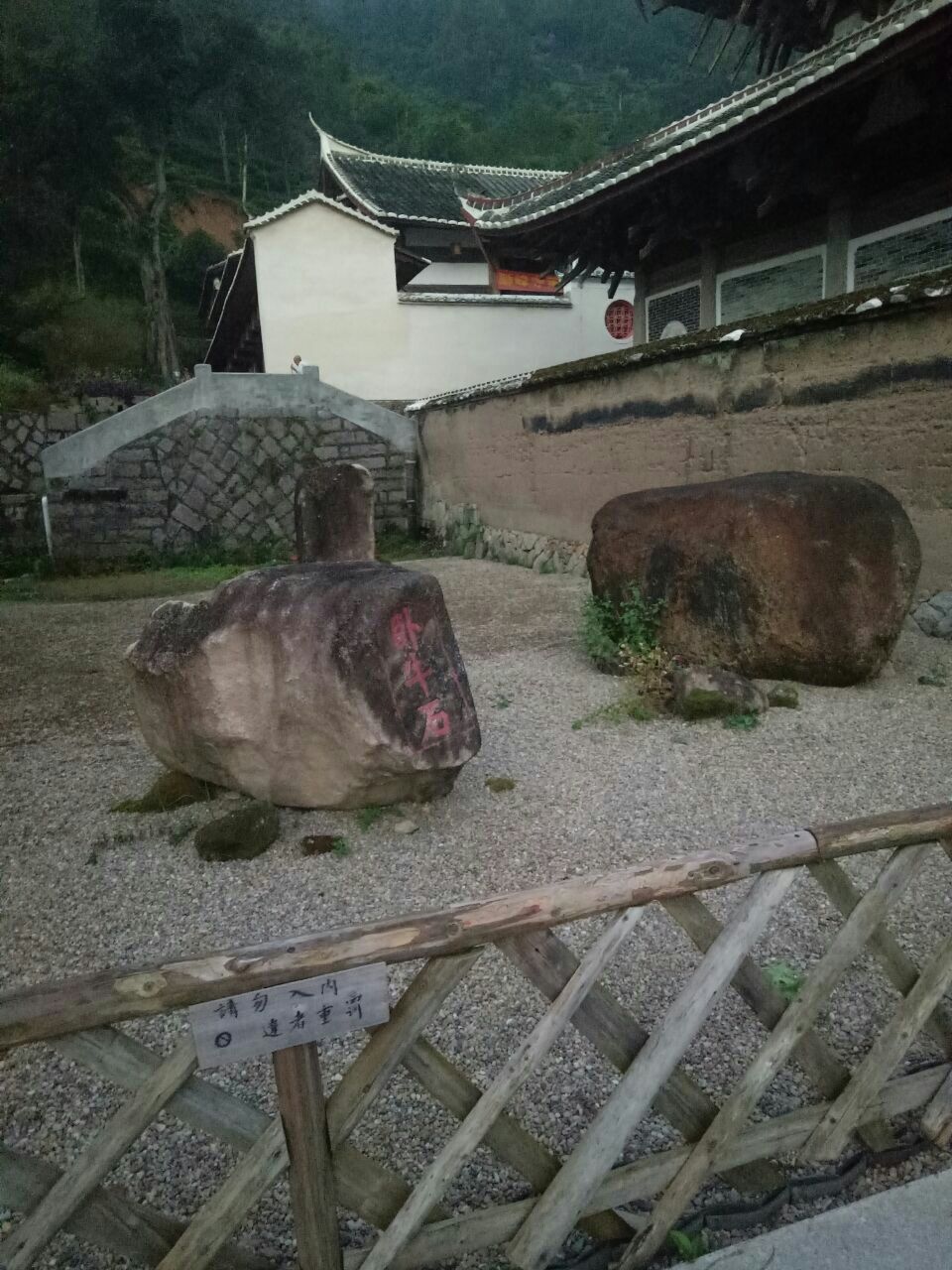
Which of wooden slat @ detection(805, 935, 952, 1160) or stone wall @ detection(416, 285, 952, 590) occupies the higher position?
stone wall @ detection(416, 285, 952, 590)

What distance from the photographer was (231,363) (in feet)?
71.2

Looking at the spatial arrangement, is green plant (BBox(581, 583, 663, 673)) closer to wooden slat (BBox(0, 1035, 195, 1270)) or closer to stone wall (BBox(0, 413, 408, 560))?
wooden slat (BBox(0, 1035, 195, 1270))

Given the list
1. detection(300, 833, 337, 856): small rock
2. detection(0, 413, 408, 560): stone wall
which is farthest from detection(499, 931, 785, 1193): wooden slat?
detection(0, 413, 408, 560): stone wall

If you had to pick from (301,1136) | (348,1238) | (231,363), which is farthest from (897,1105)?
(231,363)

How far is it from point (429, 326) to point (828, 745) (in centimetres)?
1304

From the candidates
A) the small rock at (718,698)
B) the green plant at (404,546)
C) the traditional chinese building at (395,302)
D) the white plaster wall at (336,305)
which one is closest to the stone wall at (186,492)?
the green plant at (404,546)

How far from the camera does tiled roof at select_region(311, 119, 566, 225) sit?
1642 centimetres

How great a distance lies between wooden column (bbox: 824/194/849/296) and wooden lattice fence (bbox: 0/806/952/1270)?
25.9 ft

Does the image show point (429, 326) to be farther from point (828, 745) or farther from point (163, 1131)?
point (163, 1131)

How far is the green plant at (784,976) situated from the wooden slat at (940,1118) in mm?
438

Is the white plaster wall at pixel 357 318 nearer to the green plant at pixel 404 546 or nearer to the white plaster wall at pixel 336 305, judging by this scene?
the white plaster wall at pixel 336 305

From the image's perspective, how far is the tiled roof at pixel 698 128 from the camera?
20.3ft

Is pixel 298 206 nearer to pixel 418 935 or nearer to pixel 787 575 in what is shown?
pixel 787 575

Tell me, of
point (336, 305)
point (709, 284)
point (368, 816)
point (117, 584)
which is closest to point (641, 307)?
point (709, 284)
